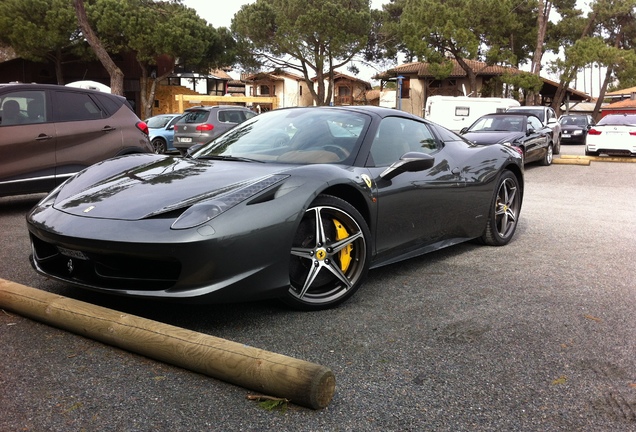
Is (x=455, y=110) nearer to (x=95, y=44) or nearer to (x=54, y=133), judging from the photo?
(x=95, y=44)

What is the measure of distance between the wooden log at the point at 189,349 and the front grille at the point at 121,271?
184 mm

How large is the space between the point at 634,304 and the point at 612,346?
2.92 feet

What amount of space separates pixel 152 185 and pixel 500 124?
12392 millimetres

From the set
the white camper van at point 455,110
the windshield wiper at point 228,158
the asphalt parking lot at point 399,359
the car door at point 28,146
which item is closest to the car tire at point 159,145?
the white camper van at point 455,110

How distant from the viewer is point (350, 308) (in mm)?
3652

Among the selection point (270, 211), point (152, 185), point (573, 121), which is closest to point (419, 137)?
point (270, 211)

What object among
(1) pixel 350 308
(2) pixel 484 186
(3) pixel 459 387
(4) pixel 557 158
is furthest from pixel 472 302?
(4) pixel 557 158

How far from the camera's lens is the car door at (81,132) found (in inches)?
291

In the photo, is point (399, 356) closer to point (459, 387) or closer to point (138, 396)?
point (459, 387)

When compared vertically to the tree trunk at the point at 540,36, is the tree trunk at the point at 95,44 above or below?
below

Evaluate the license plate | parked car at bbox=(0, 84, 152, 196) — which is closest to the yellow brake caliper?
the license plate

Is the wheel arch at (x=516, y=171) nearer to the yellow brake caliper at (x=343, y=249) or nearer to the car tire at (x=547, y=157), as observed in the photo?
the yellow brake caliper at (x=343, y=249)

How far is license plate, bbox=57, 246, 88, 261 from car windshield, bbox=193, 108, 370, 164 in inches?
52.1

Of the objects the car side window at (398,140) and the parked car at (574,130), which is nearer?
the car side window at (398,140)
